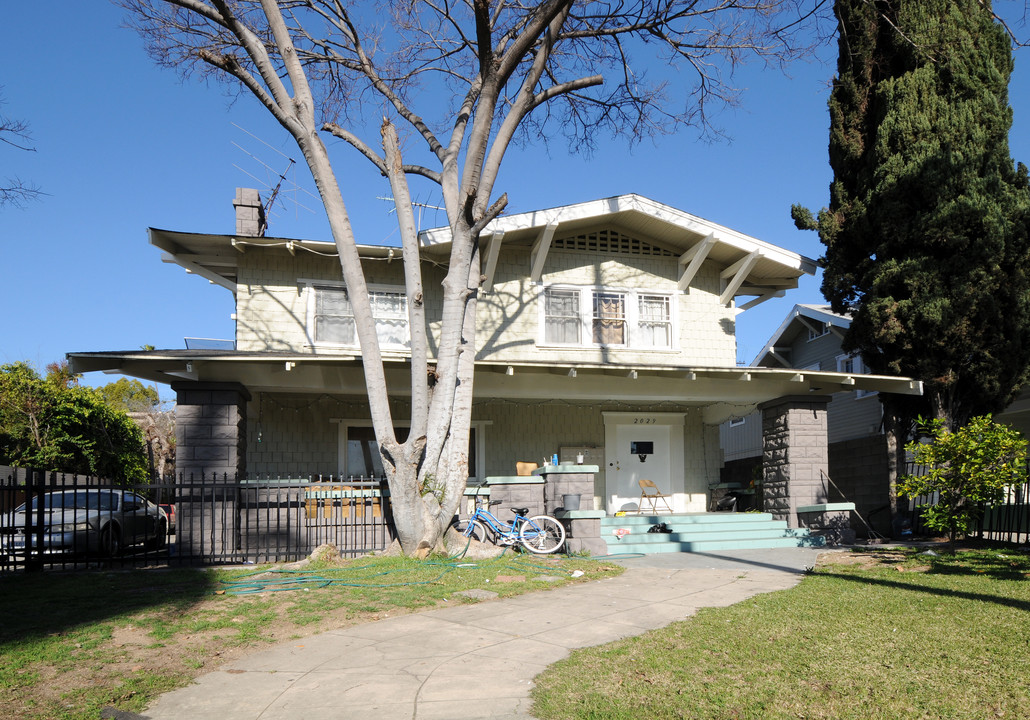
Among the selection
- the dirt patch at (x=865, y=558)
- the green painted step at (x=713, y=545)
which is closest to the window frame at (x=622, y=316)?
the green painted step at (x=713, y=545)

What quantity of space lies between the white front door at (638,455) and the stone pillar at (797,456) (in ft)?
8.39

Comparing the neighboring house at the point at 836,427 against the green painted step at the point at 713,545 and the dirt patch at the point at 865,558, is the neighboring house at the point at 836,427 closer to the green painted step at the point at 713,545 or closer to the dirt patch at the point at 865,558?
the green painted step at the point at 713,545

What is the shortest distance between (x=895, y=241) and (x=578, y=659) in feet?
40.9

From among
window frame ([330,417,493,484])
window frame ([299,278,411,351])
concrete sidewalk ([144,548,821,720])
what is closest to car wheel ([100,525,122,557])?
window frame ([330,417,493,484])

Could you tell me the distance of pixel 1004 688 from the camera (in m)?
4.70

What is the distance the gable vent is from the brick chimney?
6007 mm

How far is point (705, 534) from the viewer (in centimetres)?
1393

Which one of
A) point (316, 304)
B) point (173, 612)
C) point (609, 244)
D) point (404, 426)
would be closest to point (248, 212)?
point (316, 304)

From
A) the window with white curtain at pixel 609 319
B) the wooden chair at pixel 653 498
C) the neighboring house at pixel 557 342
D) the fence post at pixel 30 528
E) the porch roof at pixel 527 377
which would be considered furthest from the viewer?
the wooden chair at pixel 653 498

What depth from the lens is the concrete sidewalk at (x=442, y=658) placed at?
4.86 m

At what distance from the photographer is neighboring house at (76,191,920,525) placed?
14445 mm

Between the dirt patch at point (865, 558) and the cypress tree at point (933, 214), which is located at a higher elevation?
the cypress tree at point (933, 214)

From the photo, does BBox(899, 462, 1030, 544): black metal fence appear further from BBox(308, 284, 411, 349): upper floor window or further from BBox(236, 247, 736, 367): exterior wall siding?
BBox(308, 284, 411, 349): upper floor window

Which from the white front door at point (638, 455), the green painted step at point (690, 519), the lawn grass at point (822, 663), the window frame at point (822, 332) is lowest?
the green painted step at point (690, 519)
